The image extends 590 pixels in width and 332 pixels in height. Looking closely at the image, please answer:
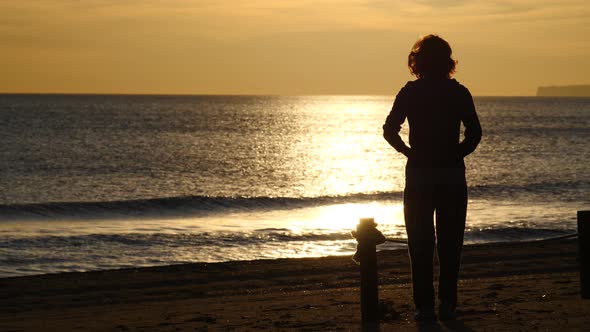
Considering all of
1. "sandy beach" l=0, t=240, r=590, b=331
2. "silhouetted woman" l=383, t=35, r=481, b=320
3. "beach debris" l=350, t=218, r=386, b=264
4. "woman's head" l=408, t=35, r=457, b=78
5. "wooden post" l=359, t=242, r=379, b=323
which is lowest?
"sandy beach" l=0, t=240, r=590, b=331

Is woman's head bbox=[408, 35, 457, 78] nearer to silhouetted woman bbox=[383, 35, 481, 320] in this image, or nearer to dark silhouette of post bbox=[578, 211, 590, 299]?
silhouetted woman bbox=[383, 35, 481, 320]

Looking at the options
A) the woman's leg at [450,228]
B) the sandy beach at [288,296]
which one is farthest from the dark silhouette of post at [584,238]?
the woman's leg at [450,228]

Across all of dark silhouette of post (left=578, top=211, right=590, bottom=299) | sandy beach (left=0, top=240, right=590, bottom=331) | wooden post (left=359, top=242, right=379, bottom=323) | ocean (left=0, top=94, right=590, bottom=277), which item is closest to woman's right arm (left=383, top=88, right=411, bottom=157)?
wooden post (left=359, top=242, right=379, bottom=323)

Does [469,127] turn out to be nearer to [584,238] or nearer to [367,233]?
[367,233]

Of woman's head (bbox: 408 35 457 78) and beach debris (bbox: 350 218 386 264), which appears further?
beach debris (bbox: 350 218 386 264)

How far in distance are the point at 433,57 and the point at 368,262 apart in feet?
5.73

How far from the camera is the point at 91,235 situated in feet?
71.3

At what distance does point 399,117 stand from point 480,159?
5136cm

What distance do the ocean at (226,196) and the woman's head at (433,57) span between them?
10.6 metres

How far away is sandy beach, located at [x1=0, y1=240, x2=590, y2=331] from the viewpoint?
26.4ft

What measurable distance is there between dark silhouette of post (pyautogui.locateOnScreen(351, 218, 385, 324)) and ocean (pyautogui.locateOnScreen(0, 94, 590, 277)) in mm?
9813

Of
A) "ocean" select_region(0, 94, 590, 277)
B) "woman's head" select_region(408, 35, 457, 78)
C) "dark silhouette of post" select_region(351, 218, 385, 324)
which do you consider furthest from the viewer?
"ocean" select_region(0, 94, 590, 277)

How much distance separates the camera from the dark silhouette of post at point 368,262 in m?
7.54

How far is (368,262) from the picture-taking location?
25.0ft
